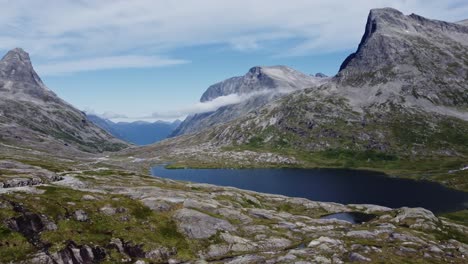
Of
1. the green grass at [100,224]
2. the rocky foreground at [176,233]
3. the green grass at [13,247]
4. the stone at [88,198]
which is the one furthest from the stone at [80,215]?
the green grass at [13,247]

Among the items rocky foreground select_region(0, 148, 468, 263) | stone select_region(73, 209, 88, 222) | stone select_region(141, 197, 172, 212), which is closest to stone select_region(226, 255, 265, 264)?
rocky foreground select_region(0, 148, 468, 263)

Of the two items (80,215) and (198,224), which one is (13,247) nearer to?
(80,215)

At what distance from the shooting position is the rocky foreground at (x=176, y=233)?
2938 inches

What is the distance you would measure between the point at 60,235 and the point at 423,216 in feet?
318

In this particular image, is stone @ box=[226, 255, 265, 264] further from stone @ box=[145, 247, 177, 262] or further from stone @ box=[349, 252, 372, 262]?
stone @ box=[349, 252, 372, 262]

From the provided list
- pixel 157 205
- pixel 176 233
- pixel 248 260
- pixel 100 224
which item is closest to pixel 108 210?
pixel 100 224

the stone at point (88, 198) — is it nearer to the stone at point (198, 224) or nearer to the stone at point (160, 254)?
the stone at point (198, 224)

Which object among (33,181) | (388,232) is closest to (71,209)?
(33,181)

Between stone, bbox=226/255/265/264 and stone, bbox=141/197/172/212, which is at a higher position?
stone, bbox=141/197/172/212

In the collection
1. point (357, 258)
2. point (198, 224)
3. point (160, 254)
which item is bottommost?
point (357, 258)

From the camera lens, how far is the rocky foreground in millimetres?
74625

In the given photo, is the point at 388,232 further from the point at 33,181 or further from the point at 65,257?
the point at 33,181

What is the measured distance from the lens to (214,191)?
146125 millimetres

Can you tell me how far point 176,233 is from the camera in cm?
8788
